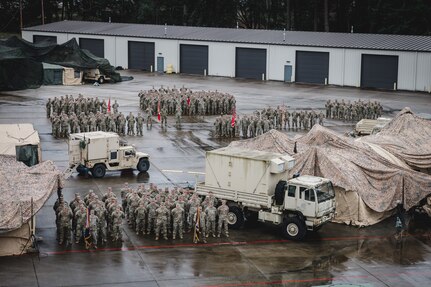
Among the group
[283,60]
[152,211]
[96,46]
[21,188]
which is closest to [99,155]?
[152,211]

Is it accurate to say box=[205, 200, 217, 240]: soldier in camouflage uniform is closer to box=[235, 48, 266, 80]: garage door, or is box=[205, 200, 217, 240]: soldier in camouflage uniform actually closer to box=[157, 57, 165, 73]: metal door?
box=[235, 48, 266, 80]: garage door

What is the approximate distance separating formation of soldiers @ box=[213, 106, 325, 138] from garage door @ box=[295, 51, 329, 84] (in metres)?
21.0

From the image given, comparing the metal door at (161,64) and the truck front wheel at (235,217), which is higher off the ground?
the metal door at (161,64)

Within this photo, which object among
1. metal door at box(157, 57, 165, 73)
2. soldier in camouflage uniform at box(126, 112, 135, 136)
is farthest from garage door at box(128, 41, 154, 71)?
soldier in camouflage uniform at box(126, 112, 135, 136)

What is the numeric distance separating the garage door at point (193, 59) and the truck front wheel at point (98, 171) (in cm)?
3904

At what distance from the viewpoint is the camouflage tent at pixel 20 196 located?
65.8 ft

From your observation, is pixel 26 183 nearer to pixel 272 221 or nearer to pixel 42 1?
pixel 272 221

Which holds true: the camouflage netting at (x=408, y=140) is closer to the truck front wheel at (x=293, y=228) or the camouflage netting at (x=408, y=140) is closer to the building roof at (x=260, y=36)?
the truck front wheel at (x=293, y=228)

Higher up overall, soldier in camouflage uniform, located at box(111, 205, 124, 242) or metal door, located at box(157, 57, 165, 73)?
metal door, located at box(157, 57, 165, 73)

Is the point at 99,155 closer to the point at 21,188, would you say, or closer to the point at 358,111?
the point at 21,188

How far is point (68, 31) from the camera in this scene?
7406 cm

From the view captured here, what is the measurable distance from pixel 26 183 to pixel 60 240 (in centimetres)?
203

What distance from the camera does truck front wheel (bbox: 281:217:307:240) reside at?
22.4 metres

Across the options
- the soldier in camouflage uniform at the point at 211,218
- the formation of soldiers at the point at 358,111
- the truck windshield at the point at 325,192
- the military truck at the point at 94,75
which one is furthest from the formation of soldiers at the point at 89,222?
the military truck at the point at 94,75
